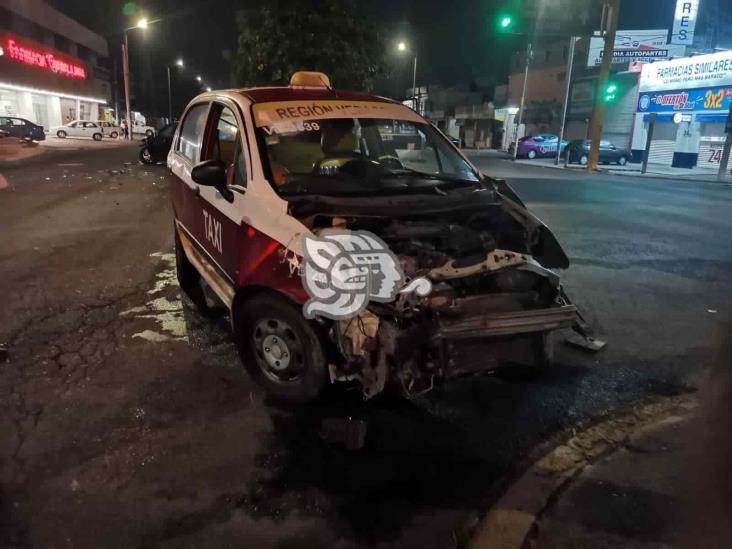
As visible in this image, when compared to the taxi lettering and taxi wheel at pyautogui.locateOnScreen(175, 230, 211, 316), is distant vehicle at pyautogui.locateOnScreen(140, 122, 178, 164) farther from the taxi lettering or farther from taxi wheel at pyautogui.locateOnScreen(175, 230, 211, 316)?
the taxi lettering

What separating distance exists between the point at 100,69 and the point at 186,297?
6658cm

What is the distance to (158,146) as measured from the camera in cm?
2064

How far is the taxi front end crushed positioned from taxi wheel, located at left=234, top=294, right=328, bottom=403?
0.15m

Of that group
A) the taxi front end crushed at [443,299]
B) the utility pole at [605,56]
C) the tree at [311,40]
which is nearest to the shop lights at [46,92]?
the tree at [311,40]

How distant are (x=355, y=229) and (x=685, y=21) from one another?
31622 millimetres

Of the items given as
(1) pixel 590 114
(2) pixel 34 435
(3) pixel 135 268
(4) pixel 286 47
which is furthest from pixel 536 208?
(1) pixel 590 114

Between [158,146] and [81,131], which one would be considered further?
[81,131]

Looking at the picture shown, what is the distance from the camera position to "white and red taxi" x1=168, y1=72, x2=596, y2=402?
3287 mm

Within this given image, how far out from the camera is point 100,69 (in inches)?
2467

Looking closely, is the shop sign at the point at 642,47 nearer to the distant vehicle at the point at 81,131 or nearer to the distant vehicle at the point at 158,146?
the distant vehicle at the point at 158,146

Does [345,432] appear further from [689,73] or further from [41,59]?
[41,59]

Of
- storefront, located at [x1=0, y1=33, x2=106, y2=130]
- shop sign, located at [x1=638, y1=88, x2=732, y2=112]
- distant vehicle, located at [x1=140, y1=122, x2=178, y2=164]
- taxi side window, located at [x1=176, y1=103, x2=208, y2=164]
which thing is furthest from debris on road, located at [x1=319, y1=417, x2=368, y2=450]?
storefront, located at [x1=0, y1=33, x2=106, y2=130]

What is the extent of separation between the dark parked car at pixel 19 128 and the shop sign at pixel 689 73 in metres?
32.0

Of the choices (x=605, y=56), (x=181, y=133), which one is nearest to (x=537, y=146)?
(x=605, y=56)
